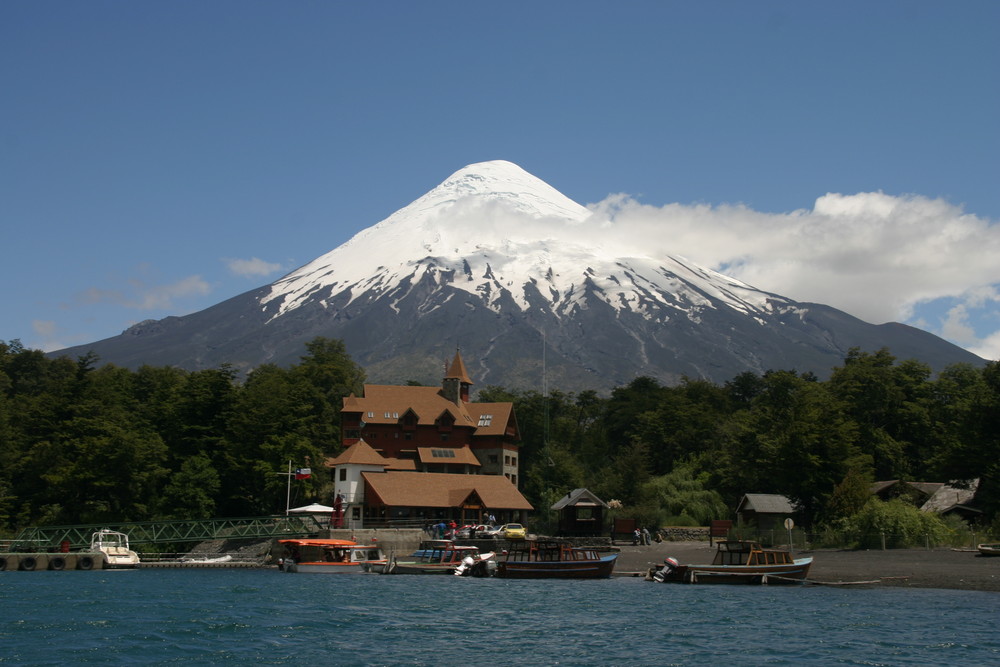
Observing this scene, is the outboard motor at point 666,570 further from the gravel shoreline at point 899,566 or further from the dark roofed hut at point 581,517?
the dark roofed hut at point 581,517

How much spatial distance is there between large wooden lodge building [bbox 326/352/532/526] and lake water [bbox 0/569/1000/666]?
94.7ft

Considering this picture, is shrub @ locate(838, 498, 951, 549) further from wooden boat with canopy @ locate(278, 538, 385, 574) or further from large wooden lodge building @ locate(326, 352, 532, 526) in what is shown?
large wooden lodge building @ locate(326, 352, 532, 526)

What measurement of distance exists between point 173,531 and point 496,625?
45099 mm

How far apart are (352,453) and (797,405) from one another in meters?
34.9

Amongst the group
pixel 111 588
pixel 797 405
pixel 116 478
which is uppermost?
pixel 797 405

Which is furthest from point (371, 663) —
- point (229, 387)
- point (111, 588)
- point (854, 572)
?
point (229, 387)

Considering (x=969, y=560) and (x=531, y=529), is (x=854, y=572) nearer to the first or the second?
(x=969, y=560)

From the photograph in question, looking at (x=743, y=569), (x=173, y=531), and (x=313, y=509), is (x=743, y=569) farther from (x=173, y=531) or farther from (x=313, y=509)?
(x=173, y=531)

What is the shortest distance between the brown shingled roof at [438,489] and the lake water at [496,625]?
27947 mm

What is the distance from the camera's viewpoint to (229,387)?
279ft

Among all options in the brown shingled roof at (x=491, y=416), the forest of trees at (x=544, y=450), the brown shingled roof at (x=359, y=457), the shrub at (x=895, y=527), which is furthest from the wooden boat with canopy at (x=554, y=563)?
the brown shingled roof at (x=491, y=416)

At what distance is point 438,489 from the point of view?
80062mm

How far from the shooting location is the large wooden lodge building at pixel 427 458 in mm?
78125

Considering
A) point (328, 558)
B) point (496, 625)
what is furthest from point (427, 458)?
point (496, 625)
